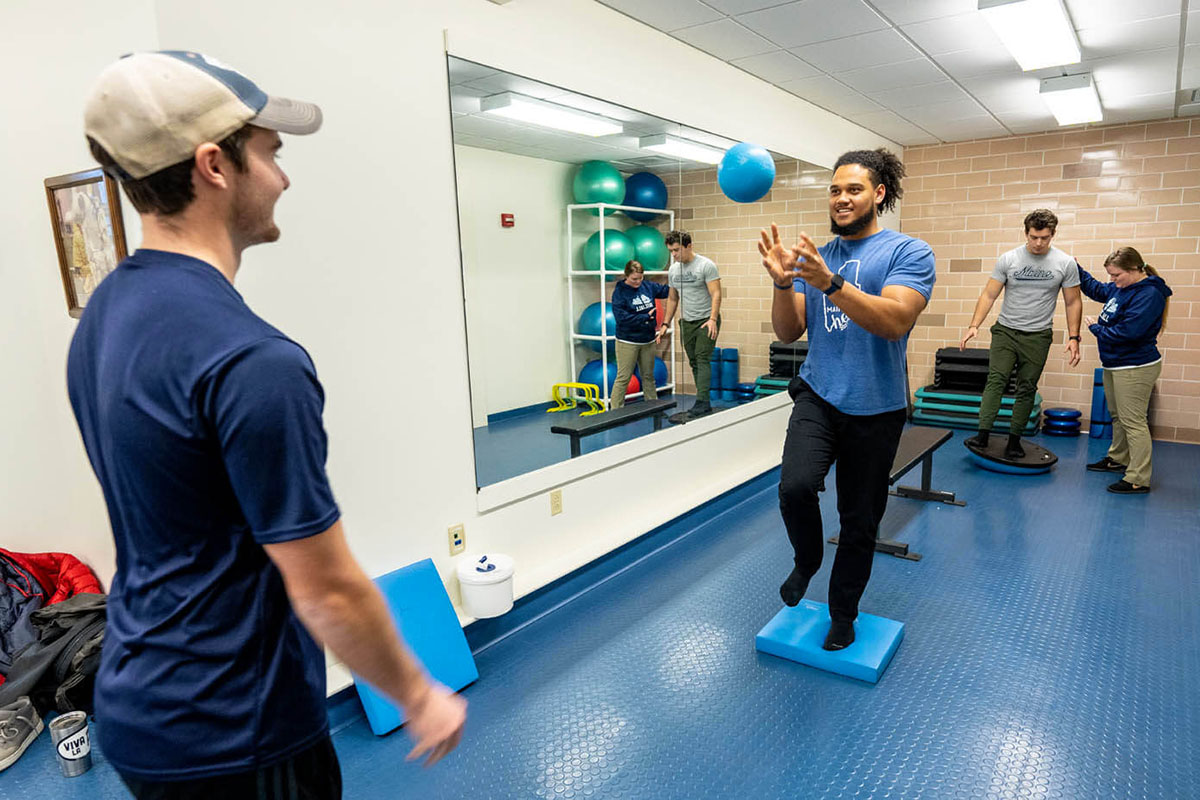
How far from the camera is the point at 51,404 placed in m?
2.42

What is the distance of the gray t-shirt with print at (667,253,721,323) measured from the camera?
4797 millimetres

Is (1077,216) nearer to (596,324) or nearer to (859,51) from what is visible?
(859,51)

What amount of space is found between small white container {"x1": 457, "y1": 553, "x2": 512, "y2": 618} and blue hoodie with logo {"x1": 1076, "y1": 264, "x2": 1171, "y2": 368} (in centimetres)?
404

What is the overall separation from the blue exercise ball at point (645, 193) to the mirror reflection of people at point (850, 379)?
2298 mm

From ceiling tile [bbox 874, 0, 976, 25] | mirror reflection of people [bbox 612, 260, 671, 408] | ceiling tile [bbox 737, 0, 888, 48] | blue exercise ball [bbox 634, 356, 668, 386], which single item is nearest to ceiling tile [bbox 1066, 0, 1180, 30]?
ceiling tile [bbox 874, 0, 976, 25]

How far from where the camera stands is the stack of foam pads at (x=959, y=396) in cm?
577

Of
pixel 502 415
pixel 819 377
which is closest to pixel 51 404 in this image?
pixel 502 415

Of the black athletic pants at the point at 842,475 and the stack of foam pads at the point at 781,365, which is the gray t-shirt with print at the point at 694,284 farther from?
the black athletic pants at the point at 842,475

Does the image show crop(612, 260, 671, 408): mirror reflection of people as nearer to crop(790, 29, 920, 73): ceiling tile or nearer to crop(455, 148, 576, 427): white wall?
crop(455, 148, 576, 427): white wall

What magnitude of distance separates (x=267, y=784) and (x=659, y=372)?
4000 mm

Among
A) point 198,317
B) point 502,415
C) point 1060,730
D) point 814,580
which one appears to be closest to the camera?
point 198,317

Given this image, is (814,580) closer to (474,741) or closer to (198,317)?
(474,741)

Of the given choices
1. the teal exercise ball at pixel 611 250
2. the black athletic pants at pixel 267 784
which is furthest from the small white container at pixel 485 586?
the teal exercise ball at pixel 611 250

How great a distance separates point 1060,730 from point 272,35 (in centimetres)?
303
